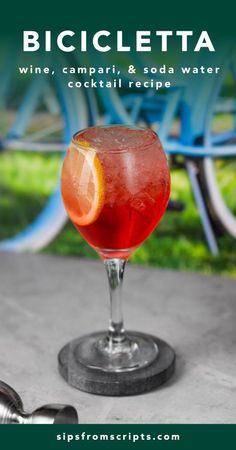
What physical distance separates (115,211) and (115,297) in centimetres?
25

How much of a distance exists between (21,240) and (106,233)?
1041mm

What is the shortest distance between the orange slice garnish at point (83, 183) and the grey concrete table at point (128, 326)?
37cm

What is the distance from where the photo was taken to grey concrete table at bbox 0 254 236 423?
151cm

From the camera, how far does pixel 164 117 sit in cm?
219

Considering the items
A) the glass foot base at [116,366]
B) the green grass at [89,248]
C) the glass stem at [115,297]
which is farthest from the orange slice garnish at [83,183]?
the green grass at [89,248]

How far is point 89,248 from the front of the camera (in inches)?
93.0

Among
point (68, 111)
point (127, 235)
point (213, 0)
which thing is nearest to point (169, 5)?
point (213, 0)

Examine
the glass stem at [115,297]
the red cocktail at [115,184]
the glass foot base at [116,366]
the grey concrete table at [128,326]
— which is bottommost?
the grey concrete table at [128,326]

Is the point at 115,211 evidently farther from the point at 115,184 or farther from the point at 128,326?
the point at 128,326

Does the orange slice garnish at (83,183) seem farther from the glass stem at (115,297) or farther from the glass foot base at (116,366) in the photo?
the glass foot base at (116,366)

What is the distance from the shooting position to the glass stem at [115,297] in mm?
1564

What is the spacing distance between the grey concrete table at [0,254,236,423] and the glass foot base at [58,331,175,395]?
0.07ft

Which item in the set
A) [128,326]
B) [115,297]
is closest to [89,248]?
[128,326]
